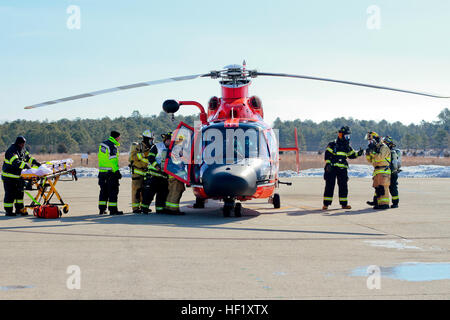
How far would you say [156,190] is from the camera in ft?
40.1

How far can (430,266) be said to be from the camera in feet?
20.7

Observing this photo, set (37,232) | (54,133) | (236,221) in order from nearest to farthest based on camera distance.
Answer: (37,232)
(236,221)
(54,133)

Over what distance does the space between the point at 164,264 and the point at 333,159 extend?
7.97m

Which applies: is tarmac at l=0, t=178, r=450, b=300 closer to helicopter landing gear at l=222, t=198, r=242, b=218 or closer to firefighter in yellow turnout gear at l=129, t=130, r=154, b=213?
helicopter landing gear at l=222, t=198, r=242, b=218

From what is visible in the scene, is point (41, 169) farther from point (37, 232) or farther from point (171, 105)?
point (171, 105)

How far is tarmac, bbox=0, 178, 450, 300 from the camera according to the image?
5.15 metres

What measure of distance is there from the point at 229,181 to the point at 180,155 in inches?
87.6

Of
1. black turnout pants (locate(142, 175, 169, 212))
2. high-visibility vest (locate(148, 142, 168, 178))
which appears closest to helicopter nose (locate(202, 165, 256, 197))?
high-visibility vest (locate(148, 142, 168, 178))

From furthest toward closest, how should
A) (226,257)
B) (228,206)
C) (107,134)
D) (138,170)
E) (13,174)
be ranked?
1. (107,134)
2. (138,170)
3. (13,174)
4. (228,206)
5. (226,257)

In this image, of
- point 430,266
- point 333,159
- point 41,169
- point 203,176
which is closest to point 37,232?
point 41,169

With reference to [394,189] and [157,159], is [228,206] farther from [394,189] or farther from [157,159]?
[394,189]

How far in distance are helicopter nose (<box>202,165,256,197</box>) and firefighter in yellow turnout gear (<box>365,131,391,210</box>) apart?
14.6 ft

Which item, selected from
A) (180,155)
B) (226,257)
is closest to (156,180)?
(180,155)

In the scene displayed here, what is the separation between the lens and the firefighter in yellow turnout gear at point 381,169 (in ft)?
44.0
